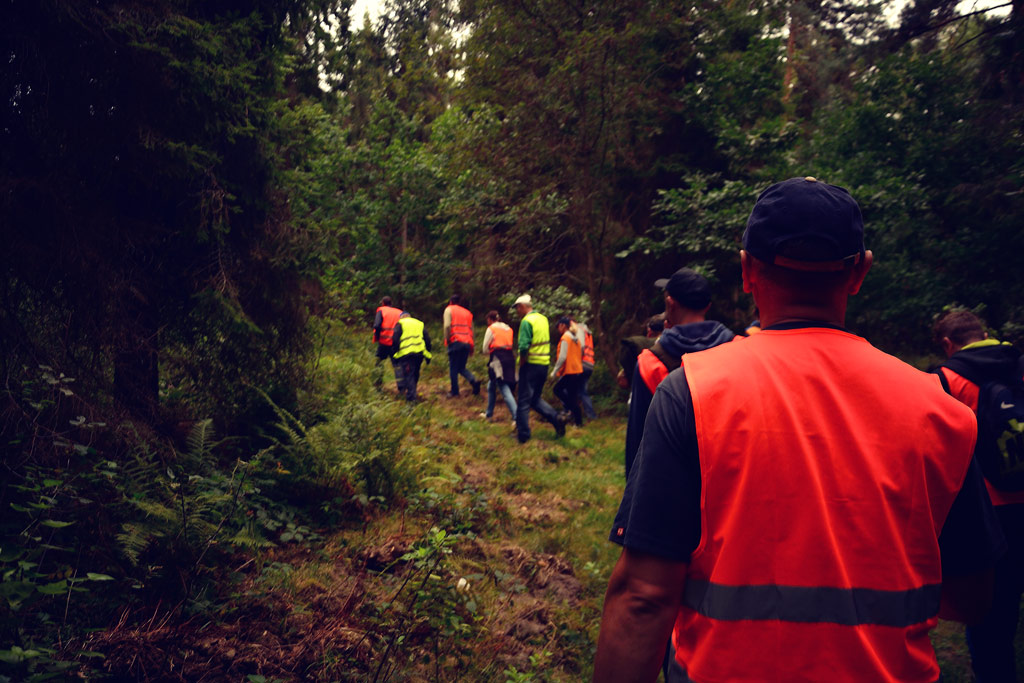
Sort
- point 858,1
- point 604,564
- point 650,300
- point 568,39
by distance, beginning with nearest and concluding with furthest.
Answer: point 604,564, point 568,39, point 858,1, point 650,300

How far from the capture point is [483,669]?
147 inches

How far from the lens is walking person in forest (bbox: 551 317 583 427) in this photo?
36.3 ft

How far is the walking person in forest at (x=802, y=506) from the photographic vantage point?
1313 mm

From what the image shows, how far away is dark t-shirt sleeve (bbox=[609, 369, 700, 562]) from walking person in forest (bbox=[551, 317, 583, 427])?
933 centimetres

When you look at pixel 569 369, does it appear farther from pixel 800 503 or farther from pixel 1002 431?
pixel 800 503

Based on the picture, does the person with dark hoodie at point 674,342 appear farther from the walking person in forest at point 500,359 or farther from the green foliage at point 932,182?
the walking person in forest at point 500,359

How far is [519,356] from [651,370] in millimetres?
6627

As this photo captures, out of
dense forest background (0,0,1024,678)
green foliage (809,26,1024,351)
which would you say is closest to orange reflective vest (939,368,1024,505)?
dense forest background (0,0,1024,678)

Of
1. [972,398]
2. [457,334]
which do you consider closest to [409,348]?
[457,334]

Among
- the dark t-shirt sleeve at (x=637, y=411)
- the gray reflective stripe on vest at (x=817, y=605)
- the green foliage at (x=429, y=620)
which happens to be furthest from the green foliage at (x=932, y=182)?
the gray reflective stripe on vest at (x=817, y=605)

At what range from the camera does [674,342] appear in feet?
11.6

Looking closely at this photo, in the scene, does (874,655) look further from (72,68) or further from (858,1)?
(858,1)

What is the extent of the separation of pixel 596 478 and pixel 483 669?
16.3 ft

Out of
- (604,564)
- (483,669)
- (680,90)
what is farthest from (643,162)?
(483,669)
